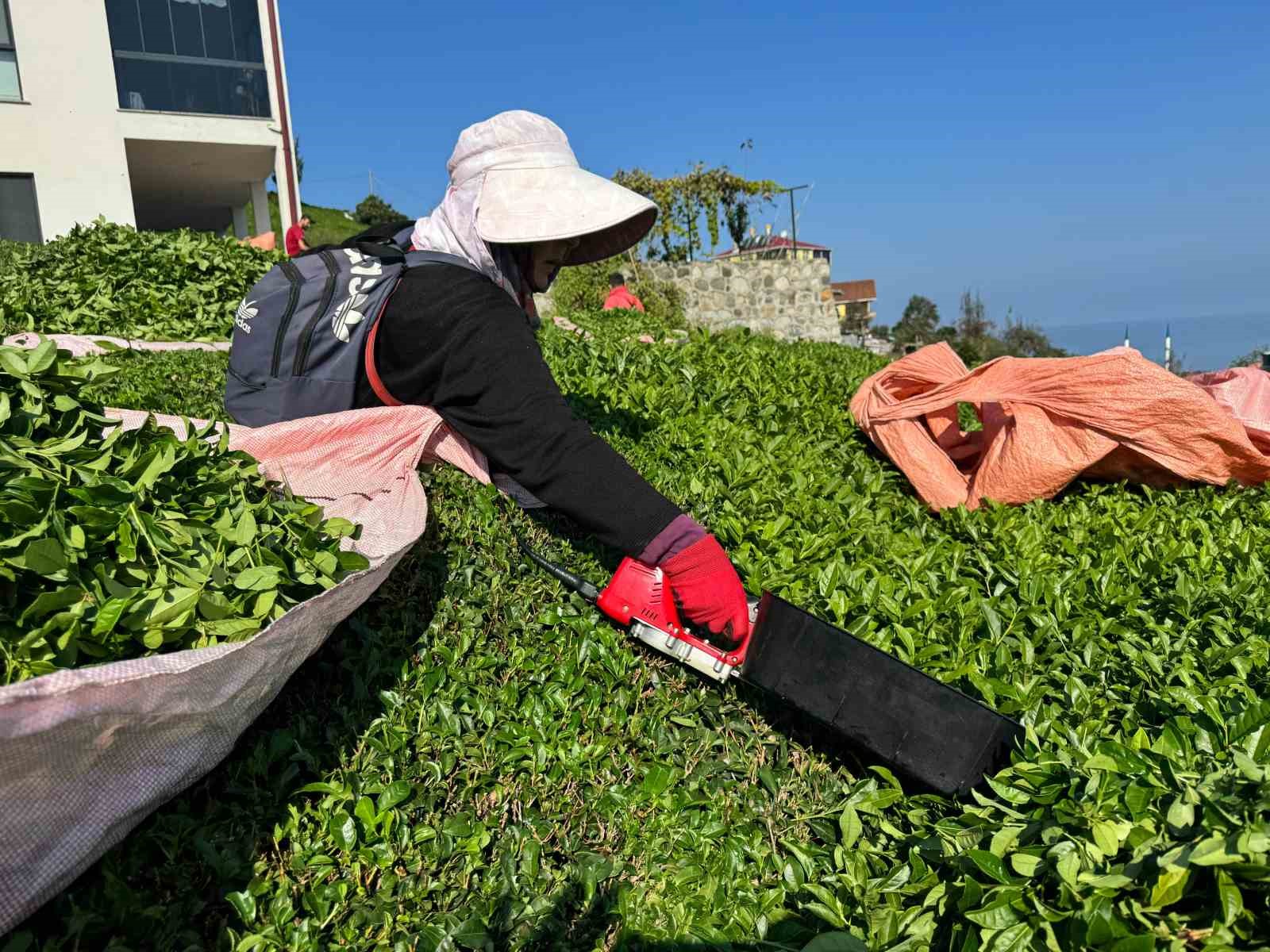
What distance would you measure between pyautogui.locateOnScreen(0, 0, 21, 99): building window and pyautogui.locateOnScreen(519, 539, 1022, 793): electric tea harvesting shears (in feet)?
57.5

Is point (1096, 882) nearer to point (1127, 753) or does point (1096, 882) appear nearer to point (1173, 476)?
point (1127, 753)

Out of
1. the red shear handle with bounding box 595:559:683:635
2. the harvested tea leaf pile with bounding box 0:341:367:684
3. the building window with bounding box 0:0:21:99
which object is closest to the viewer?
the harvested tea leaf pile with bounding box 0:341:367:684

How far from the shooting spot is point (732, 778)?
2.36 meters

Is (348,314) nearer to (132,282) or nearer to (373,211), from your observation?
(132,282)

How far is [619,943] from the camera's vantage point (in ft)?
6.11

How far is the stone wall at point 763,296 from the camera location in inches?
683

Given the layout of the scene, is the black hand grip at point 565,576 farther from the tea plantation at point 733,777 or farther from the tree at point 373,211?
the tree at point 373,211

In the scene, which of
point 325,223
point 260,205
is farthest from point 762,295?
point 325,223

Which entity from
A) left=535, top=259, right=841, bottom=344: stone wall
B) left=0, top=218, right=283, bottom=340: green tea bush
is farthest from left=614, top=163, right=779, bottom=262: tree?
left=0, top=218, right=283, bottom=340: green tea bush

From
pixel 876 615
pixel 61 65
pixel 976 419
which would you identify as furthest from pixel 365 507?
pixel 61 65

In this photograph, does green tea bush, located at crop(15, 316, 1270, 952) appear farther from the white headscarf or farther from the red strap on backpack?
the white headscarf

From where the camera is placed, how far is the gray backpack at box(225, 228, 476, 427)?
2.63m

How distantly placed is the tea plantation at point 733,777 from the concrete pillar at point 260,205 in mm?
18969

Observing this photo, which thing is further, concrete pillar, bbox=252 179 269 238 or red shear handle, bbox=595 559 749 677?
concrete pillar, bbox=252 179 269 238
